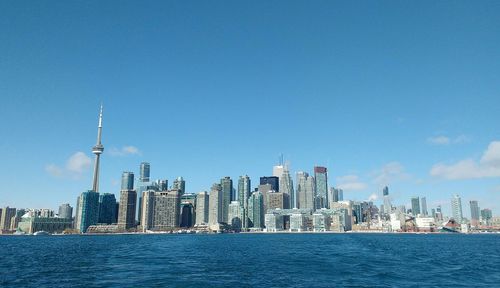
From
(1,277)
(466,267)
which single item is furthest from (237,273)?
(466,267)

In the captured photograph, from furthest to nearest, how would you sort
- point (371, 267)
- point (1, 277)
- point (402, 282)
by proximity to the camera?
1. point (371, 267)
2. point (1, 277)
3. point (402, 282)

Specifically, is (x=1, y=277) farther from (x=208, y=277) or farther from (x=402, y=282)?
(x=402, y=282)

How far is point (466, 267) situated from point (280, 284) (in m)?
45.5

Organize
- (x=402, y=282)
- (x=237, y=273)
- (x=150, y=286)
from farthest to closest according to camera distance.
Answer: (x=237, y=273) < (x=402, y=282) < (x=150, y=286)

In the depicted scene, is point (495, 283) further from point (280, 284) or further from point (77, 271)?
point (77, 271)

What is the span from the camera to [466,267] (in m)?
75.1

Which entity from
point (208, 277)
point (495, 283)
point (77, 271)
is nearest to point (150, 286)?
point (208, 277)

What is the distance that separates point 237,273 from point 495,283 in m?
39.3

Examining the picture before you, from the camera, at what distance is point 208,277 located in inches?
2302

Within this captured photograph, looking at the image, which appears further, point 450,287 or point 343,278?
point 343,278

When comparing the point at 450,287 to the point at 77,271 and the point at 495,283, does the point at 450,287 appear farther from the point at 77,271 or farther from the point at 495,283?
the point at 77,271

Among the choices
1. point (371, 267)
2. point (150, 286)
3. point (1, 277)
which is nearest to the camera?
point (150, 286)

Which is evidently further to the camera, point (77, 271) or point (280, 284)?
point (77, 271)

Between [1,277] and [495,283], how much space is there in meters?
75.6
